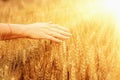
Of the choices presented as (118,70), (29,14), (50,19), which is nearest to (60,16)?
(50,19)

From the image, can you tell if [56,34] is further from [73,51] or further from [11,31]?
[11,31]

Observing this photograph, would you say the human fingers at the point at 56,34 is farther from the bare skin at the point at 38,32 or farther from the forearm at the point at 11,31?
the forearm at the point at 11,31

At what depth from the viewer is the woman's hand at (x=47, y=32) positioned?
7.97 feet

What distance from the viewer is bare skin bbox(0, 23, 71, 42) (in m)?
2.40

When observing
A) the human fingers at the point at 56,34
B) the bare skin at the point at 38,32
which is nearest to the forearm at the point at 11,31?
the bare skin at the point at 38,32

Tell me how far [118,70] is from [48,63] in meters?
0.50

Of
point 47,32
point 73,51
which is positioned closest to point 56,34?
point 47,32

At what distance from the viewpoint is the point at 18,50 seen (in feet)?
8.16

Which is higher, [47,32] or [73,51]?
[47,32]

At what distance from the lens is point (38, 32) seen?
2438 millimetres

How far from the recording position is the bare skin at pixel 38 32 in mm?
2398

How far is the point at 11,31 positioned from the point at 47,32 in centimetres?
26

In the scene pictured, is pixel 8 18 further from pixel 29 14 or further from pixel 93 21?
pixel 93 21

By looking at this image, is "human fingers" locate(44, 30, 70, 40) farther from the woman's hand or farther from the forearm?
the forearm
